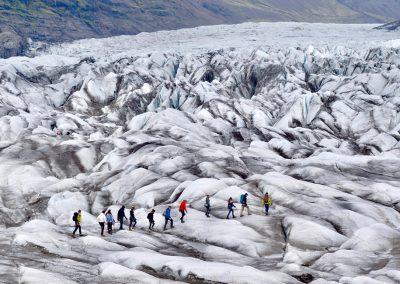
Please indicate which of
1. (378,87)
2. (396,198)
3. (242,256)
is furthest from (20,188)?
(378,87)

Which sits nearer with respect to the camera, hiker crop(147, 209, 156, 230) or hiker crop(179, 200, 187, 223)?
hiker crop(147, 209, 156, 230)

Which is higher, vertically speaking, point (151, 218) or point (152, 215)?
point (152, 215)

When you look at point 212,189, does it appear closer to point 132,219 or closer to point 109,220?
point 132,219

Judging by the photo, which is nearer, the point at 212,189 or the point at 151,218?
the point at 151,218

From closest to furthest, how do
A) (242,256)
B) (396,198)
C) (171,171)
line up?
1. (242,256)
2. (396,198)
3. (171,171)

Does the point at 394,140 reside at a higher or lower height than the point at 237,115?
higher

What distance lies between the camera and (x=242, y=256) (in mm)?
35031

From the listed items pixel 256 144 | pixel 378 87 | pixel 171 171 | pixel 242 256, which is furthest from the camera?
pixel 378 87

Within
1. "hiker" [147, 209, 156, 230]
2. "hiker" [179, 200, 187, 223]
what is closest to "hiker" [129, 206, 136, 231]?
"hiker" [147, 209, 156, 230]

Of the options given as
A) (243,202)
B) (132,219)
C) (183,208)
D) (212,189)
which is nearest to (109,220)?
(132,219)

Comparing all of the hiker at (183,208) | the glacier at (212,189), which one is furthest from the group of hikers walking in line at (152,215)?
the glacier at (212,189)

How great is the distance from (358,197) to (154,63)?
156m

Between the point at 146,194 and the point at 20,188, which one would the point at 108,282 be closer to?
the point at 146,194

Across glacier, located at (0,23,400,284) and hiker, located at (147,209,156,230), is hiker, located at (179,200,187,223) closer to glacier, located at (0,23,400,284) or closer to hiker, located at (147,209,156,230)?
glacier, located at (0,23,400,284)
